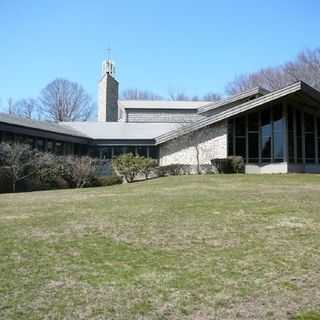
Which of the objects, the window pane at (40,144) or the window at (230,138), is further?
the window at (230,138)

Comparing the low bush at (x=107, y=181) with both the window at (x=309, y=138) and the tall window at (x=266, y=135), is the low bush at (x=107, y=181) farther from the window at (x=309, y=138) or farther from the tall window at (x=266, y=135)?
the window at (x=309, y=138)

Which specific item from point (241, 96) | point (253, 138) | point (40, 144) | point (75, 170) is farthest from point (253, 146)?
point (40, 144)

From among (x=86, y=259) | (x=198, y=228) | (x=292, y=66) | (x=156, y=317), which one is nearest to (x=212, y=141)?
(x=198, y=228)

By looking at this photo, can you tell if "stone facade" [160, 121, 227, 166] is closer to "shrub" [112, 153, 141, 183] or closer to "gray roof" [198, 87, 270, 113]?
"gray roof" [198, 87, 270, 113]

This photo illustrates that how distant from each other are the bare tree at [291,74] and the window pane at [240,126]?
64.0ft

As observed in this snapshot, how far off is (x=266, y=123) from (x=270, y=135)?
0.83m

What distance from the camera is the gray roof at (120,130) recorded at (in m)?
29.4

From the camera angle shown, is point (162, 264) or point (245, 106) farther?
point (245, 106)

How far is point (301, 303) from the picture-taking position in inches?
175

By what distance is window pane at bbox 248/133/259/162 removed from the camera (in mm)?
26219

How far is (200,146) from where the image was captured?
26.9 meters

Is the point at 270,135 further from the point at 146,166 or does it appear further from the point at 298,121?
the point at 146,166

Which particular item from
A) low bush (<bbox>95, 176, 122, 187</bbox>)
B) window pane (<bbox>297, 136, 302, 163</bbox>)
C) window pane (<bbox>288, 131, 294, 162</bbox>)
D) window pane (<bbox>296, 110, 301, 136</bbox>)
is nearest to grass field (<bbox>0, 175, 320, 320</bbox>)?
low bush (<bbox>95, 176, 122, 187</bbox>)

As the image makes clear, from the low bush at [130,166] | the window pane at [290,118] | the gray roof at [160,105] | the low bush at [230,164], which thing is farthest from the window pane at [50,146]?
the window pane at [290,118]
